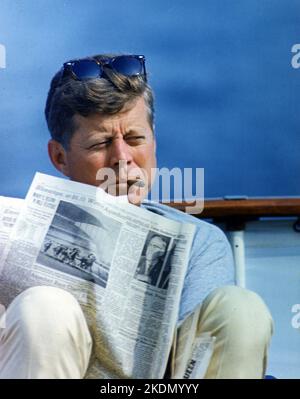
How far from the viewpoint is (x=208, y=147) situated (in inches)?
67.1

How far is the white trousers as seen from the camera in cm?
148

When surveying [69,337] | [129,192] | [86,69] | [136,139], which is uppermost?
[86,69]

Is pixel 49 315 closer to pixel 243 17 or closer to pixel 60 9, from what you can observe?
pixel 60 9

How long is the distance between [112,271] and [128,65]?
499 millimetres

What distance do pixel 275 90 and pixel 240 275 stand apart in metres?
0.46

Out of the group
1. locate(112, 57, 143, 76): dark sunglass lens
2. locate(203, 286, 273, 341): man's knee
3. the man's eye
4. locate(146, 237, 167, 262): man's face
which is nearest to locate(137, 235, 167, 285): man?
locate(146, 237, 167, 262): man's face

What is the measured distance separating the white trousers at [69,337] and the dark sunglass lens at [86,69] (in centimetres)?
52

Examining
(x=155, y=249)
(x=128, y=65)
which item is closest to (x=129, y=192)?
(x=155, y=249)

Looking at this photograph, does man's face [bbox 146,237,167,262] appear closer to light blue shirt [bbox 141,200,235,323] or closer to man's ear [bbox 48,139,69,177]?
light blue shirt [bbox 141,200,235,323]

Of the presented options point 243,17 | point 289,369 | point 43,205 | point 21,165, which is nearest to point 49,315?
point 43,205

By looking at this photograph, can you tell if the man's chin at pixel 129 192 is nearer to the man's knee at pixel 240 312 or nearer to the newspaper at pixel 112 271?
the newspaper at pixel 112 271

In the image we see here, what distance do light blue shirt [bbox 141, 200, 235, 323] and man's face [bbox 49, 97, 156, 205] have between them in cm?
8

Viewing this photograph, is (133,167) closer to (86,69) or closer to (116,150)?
(116,150)

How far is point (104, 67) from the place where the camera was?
1699mm
